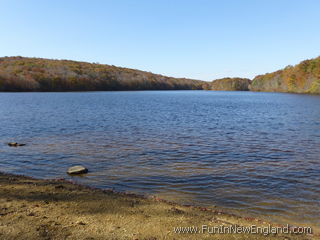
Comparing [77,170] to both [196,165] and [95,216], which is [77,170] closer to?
[95,216]

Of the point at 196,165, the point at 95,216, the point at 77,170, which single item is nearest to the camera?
the point at 95,216

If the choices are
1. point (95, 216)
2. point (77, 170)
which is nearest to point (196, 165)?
point (77, 170)

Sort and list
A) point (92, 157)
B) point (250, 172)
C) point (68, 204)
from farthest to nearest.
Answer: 1. point (92, 157)
2. point (250, 172)
3. point (68, 204)

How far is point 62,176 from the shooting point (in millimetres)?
15109

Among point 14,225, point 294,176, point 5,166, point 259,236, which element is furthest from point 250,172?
point 5,166

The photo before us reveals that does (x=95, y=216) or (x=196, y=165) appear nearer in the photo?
(x=95, y=216)

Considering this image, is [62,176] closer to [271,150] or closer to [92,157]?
[92,157]

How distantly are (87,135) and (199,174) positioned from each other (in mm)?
17119

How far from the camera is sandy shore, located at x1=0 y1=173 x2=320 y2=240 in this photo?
24.5 ft

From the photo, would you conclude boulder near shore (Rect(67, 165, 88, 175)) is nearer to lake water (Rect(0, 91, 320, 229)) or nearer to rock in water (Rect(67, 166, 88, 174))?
rock in water (Rect(67, 166, 88, 174))

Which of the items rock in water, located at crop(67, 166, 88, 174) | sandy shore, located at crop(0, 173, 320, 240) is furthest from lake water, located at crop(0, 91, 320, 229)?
sandy shore, located at crop(0, 173, 320, 240)

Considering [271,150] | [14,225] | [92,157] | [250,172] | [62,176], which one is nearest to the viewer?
A: [14,225]

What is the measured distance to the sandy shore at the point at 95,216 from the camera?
24.5ft

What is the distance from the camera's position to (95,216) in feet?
28.5
